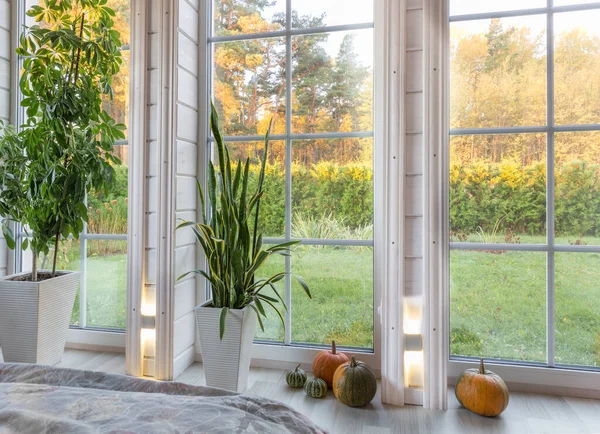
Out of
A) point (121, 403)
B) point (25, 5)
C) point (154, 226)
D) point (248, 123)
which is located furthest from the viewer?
point (25, 5)

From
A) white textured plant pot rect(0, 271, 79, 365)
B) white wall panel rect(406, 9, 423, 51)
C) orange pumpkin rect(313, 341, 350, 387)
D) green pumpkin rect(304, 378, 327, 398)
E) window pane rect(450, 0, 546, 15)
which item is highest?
window pane rect(450, 0, 546, 15)

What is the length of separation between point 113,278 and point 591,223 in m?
2.62

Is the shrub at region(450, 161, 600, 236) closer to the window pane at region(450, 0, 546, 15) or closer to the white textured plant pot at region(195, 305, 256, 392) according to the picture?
the window pane at region(450, 0, 546, 15)

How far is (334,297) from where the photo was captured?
7.33ft

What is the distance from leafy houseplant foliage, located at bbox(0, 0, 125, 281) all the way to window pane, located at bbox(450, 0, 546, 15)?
1797 mm

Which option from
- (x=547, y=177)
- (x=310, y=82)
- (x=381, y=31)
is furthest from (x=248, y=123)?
(x=547, y=177)

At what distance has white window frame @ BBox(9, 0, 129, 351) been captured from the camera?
2.46 m

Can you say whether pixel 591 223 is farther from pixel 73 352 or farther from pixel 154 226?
pixel 73 352

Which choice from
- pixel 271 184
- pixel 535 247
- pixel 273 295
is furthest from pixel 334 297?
pixel 535 247

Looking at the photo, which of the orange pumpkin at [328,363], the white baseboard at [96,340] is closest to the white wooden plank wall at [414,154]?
the orange pumpkin at [328,363]

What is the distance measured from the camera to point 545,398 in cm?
191

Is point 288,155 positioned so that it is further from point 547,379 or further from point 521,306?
point 547,379

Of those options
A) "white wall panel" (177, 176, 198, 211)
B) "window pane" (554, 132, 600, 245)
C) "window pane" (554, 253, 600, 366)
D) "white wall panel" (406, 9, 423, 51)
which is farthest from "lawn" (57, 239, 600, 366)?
"white wall panel" (406, 9, 423, 51)

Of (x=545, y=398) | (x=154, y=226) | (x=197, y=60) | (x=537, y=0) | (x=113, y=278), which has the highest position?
(x=537, y=0)
